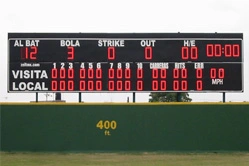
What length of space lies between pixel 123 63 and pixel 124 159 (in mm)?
3429

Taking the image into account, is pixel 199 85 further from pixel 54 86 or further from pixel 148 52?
pixel 54 86

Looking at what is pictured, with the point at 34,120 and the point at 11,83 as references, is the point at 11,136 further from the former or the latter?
the point at 11,83

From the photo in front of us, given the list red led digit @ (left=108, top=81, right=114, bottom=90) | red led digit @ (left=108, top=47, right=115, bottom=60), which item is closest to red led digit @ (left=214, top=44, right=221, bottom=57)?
red led digit @ (left=108, top=47, right=115, bottom=60)

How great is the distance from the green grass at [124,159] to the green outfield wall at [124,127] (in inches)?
22.9

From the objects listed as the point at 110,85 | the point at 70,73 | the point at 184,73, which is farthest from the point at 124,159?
the point at 184,73

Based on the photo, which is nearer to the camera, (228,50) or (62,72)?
(62,72)

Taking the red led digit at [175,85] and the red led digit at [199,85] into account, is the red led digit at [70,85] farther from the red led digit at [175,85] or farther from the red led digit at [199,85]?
the red led digit at [199,85]

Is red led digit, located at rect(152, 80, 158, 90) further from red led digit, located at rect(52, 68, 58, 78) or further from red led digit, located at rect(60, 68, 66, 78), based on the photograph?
red led digit, located at rect(52, 68, 58, 78)

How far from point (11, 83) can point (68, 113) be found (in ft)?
8.06

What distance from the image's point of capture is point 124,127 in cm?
2125

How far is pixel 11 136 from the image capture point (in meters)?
21.3

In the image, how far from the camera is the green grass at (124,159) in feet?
55.1

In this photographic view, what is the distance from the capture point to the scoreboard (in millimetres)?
19891

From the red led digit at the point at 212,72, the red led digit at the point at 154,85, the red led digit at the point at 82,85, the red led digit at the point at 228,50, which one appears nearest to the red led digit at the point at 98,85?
the red led digit at the point at 82,85
